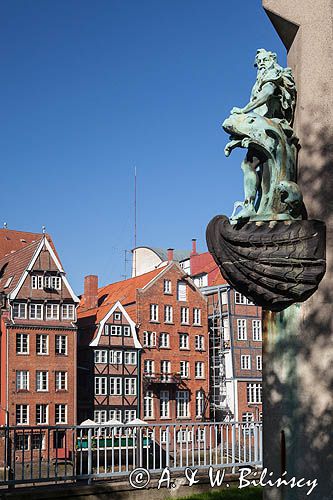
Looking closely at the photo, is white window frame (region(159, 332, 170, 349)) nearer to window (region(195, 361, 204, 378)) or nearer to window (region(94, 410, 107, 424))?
window (region(195, 361, 204, 378))

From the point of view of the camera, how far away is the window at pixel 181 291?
54688 mm

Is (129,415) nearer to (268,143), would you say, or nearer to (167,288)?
(167,288)

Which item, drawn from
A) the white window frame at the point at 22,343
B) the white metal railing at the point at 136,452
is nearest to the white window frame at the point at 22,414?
the white window frame at the point at 22,343

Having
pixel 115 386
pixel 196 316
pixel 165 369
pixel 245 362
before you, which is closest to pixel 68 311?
pixel 115 386

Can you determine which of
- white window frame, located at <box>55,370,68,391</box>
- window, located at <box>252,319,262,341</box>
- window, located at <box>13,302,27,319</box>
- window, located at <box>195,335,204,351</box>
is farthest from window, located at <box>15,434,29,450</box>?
window, located at <box>252,319,262,341</box>

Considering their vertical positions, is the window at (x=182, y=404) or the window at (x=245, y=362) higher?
the window at (x=245, y=362)

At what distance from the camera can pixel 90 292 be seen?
2237 inches

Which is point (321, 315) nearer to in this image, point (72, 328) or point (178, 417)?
point (72, 328)

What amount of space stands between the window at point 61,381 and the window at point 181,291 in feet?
36.0

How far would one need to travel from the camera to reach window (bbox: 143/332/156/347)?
5253cm

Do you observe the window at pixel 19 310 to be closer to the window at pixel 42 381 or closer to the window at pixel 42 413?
the window at pixel 42 381

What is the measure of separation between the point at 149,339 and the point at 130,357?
7.35 feet

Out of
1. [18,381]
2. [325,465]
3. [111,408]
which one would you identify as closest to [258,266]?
[325,465]

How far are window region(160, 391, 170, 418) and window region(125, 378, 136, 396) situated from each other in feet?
7.41
